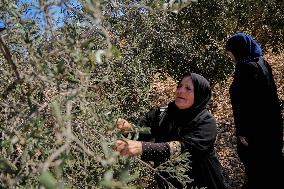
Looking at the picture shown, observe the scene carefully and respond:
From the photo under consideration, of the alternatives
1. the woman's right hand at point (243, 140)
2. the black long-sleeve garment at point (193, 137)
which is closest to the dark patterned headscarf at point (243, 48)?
the woman's right hand at point (243, 140)

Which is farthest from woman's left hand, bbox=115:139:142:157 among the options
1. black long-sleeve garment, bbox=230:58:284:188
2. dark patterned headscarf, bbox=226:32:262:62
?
dark patterned headscarf, bbox=226:32:262:62

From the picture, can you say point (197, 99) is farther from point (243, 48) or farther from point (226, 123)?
point (226, 123)

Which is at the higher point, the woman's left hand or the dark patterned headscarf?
the dark patterned headscarf

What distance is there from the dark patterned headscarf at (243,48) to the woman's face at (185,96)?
5.28ft

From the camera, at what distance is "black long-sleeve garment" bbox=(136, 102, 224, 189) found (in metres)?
3.10

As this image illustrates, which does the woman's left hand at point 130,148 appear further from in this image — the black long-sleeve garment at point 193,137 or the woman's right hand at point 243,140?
the woman's right hand at point 243,140

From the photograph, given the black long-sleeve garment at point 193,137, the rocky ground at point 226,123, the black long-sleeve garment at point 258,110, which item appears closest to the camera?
the black long-sleeve garment at point 193,137

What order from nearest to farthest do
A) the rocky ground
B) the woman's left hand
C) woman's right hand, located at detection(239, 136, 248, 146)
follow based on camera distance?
the woman's left hand
woman's right hand, located at detection(239, 136, 248, 146)
the rocky ground

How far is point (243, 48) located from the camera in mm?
4816

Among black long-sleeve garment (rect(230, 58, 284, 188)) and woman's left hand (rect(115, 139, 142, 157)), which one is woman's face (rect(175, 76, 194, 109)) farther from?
black long-sleeve garment (rect(230, 58, 284, 188))

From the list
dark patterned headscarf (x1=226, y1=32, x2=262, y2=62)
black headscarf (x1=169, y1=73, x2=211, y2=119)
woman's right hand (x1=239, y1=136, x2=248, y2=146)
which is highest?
dark patterned headscarf (x1=226, y1=32, x2=262, y2=62)

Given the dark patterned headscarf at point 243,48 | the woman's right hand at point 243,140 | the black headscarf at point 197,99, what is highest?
the dark patterned headscarf at point 243,48

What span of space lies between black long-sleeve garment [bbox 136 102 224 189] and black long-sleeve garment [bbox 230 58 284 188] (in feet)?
5.05

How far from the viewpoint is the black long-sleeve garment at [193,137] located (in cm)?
310
